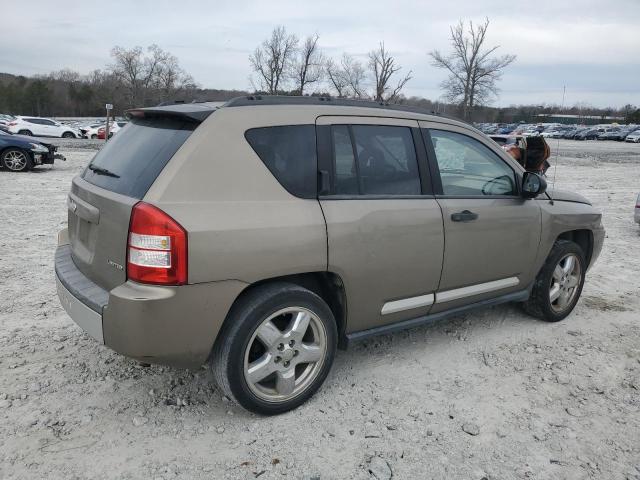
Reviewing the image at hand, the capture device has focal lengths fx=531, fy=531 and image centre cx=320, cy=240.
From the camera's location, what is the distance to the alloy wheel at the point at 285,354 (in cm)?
298

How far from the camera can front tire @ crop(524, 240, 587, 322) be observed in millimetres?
4518

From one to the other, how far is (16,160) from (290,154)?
45.9ft

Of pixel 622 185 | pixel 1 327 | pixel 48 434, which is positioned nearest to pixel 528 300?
pixel 48 434

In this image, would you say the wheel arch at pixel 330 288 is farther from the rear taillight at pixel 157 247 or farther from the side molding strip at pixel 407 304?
the rear taillight at pixel 157 247

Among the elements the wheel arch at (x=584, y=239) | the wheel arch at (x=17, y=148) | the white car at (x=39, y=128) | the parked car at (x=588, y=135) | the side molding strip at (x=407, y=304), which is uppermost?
the parked car at (x=588, y=135)

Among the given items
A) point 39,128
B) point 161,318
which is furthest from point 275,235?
point 39,128

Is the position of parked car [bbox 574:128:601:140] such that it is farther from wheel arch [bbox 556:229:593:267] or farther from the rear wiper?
the rear wiper

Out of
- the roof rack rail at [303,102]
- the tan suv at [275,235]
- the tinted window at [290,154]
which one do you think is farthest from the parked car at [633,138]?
the tinted window at [290,154]

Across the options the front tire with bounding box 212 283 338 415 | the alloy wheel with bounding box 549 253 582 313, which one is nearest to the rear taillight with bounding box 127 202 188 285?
the front tire with bounding box 212 283 338 415

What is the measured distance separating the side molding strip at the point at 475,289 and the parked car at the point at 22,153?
46.1ft

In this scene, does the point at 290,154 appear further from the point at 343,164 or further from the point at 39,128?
the point at 39,128

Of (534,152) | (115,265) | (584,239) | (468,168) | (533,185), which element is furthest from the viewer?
(534,152)

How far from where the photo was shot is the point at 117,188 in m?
2.93

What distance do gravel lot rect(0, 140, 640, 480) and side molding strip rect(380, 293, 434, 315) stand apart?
0.49 m
